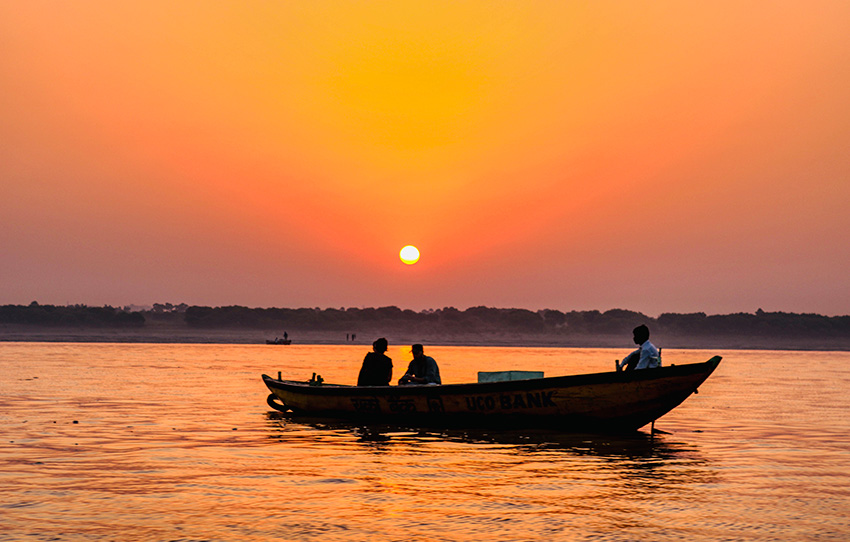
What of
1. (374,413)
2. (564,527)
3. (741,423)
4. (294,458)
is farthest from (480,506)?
(741,423)

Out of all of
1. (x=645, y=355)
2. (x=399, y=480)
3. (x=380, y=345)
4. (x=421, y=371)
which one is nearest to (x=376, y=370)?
(x=380, y=345)

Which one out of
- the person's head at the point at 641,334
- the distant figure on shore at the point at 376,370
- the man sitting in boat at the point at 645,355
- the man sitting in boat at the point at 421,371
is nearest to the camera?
the person's head at the point at 641,334

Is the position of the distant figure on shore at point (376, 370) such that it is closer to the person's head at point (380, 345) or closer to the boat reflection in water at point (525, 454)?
the person's head at point (380, 345)

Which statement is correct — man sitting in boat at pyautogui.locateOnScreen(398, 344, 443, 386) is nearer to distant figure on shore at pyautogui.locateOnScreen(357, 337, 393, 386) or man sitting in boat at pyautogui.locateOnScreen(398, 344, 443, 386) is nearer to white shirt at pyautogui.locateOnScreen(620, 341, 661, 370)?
distant figure on shore at pyautogui.locateOnScreen(357, 337, 393, 386)

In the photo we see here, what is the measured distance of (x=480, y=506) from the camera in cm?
1155

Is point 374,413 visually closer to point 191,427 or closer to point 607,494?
point 191,427

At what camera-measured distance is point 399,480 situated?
13.8 metres

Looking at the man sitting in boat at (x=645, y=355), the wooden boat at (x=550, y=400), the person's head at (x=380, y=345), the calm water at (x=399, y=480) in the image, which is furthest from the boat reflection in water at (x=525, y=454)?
the person's head at (x=380, y=345)

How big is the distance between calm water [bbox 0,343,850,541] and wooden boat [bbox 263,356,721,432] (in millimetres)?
484

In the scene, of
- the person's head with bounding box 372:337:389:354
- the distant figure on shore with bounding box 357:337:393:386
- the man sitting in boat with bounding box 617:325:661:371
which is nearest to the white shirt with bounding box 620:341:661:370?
the man sitting in boat with bounding box 617:325:661:371

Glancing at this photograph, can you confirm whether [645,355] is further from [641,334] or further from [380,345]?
[380,345]

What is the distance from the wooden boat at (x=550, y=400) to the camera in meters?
19.1

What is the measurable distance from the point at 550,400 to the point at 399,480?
693 centimetres

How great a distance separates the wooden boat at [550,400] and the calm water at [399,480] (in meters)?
0.48
